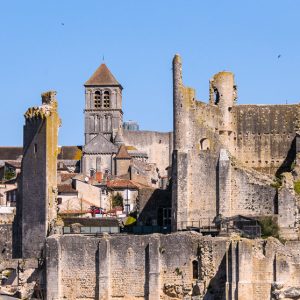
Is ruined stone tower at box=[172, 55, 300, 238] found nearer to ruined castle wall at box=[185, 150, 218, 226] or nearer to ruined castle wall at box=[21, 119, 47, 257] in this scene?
ruined castle wall at box=[185, 150, 218, 226]

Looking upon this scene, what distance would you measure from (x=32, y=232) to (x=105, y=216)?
44.8ft

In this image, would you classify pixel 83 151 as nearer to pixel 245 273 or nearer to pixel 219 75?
pixel 219 75

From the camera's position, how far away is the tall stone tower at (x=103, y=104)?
14162 cm

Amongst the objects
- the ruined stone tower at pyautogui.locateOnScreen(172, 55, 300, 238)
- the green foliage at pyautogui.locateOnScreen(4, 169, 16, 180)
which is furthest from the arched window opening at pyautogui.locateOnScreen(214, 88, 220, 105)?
the green foliage at pyautogui.locateOnScreen(4, 169, 16, 180)

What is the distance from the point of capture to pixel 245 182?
83.4 meters

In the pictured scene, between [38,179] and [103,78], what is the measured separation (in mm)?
58651

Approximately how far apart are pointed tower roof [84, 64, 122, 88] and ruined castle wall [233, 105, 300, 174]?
55032 millimetres

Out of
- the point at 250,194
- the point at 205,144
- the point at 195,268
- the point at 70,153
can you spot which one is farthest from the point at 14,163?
the point at 195,268

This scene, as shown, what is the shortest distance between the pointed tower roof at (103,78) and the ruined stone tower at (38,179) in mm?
55363

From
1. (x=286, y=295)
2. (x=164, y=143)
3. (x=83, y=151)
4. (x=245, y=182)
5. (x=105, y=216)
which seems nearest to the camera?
(x=286, y=295)

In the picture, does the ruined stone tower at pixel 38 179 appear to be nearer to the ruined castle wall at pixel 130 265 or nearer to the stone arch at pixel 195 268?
the ruined castle wall at pixel 130 265

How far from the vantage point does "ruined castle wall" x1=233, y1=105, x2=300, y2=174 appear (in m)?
87.8

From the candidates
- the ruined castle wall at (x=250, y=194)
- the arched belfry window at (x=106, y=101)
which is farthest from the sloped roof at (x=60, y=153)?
the ruined castle wall at (x=250, y=194)

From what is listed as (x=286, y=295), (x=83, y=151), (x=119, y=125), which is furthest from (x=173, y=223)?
(x=119, y=125)
